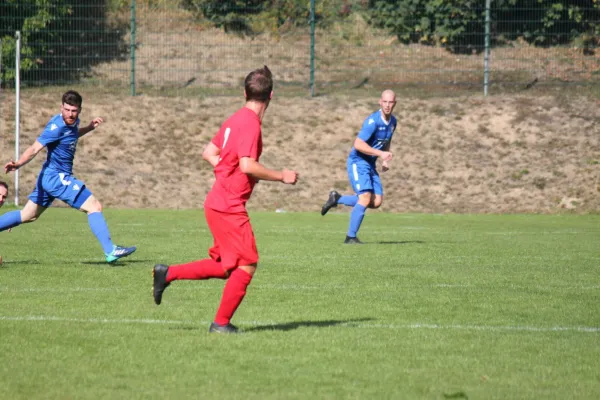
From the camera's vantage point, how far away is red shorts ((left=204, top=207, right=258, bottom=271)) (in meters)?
7.14

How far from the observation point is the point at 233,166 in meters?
7.23

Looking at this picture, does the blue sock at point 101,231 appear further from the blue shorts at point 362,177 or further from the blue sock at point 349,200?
the blue sock at point 349,200

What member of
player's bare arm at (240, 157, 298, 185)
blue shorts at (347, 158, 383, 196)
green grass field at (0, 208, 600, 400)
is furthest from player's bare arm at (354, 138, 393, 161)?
player's bare arm at (240, 157, 298, 185)

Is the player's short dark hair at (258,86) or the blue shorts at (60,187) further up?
the player's short dark hair at (258,86)

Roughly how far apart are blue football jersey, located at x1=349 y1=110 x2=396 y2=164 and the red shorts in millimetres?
8305

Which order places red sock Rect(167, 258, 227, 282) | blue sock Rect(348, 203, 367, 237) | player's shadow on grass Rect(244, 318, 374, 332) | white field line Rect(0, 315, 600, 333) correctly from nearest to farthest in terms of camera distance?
red sock Rect(167, 258, 227, 282)
player's shadow on grass Rect(244, 318, 374, 332)
white field line Rect(0, 315, 600, 333)
blue sock Rect(348, 203, 367, 237)

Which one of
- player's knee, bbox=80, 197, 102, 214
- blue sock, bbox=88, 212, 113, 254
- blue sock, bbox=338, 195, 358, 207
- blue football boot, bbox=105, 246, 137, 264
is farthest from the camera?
blue sock, bbox=338, 195, 358, 207

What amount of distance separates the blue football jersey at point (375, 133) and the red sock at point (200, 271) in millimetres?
8140

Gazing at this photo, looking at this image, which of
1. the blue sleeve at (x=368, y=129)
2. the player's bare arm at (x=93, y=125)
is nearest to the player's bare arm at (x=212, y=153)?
the player's bare arm at (x=93, y=125)

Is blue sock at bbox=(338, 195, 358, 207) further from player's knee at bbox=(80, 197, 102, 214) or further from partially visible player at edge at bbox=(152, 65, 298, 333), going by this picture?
partially visible player at edge at bbox=(152, 65, 298, 333)

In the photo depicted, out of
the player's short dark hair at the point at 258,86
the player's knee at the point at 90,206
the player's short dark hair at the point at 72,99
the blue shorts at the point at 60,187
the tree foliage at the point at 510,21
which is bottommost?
the player's knee at the point at 90,206

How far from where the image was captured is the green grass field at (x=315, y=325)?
584cm

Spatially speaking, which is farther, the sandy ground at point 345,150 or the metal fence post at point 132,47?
the metal fence post at point 132,47

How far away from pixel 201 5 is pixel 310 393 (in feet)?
90.0
